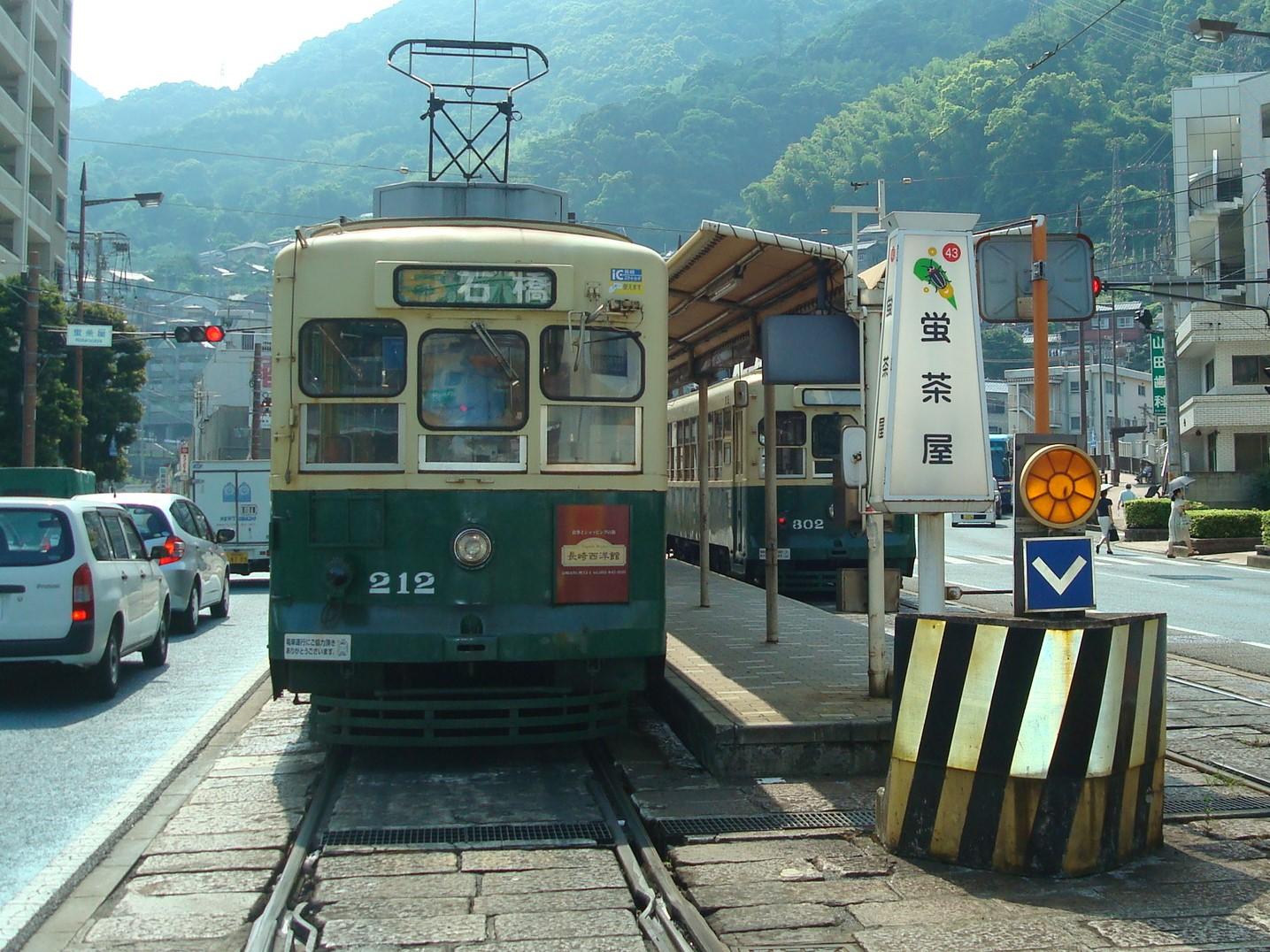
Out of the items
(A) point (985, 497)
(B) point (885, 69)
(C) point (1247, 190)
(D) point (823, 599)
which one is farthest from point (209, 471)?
(B) point (885, 69)

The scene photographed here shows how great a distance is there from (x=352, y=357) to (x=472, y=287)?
784 mm

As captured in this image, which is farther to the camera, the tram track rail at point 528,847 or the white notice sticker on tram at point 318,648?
the white notice sticker on tram at point 318,648

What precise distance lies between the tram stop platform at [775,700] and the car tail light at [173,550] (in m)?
4.86

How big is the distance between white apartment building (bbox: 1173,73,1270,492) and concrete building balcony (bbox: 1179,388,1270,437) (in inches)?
1.1

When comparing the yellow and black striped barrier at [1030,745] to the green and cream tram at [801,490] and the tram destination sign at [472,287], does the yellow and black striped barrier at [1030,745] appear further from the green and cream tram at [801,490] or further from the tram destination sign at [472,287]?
the green and cream tram at [801,490]

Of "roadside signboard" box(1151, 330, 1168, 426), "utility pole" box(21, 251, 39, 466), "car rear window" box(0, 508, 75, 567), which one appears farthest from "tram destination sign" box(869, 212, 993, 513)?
"roadside signboard" box(1151, 330, 1168, 426)

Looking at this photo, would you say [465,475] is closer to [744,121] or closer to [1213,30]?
[1213,30]

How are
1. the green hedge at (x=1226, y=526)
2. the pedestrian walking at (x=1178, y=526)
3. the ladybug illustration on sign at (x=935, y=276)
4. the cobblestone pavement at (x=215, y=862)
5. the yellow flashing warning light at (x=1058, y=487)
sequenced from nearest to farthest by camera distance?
the cobblestone pavement at (x=215, y=862) → the yellow flashing warning light at (x=1058, y=487) → the ladybug illustration on sign at (x=935, y=276) → the pedestrian walking at (x=1178, y=526) → the green hedge at (x=1226, y=526)

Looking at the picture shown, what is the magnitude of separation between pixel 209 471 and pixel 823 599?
13715 millimetres

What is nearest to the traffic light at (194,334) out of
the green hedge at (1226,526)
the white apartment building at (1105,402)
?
the green hedge at (1226,526)

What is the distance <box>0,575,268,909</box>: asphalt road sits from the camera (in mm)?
6414

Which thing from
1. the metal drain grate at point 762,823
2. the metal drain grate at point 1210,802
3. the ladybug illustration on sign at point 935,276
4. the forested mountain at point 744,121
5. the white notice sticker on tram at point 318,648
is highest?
the forested mountain at point 744,121

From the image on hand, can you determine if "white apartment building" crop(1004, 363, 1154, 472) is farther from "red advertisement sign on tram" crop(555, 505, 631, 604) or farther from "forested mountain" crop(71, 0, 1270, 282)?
"red advertisement sign on tram" crop(555, 505, 631, 604)

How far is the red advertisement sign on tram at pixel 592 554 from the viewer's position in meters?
7.46
